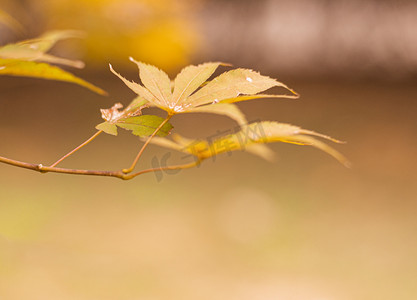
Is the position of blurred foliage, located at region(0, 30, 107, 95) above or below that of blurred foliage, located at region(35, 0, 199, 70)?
below

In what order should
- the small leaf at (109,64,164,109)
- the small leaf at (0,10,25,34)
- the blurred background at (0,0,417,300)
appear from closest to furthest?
1. the small leaf at (109,64,164,109)
2. the small leaf at (0,10,25,34)
3. the blurred background at (0,0,417,300)

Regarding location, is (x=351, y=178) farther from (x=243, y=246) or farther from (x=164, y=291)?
(x=164, y=291)

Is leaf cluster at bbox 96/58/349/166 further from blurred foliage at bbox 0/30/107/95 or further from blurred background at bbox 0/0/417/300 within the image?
blurred background at bbox 0/0/417/300

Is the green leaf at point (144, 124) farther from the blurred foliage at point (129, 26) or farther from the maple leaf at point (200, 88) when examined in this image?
the blurred foliage at point (129, 26)

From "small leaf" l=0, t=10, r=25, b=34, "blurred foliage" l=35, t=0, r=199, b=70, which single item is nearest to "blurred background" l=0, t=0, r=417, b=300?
"blurred foliage" l=35, t=0, r=199, b=70

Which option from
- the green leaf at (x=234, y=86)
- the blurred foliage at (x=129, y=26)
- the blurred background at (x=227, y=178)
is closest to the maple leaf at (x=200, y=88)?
the green leaf at (x=234, y=86)

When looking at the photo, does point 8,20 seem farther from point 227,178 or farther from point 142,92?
point 227,178
